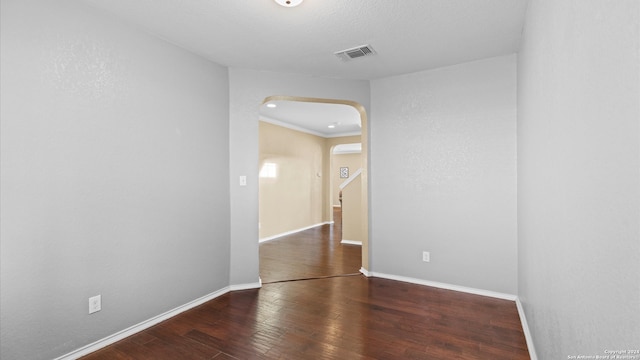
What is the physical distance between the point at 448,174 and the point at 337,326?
2.04 meters

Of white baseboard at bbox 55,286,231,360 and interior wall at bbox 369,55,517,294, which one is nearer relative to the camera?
white baseboard at bbox 55,286,231,360

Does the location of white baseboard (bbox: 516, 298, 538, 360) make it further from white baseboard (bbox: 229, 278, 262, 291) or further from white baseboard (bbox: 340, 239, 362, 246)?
white baseboard (bbox: 340, 239, 362, 246)

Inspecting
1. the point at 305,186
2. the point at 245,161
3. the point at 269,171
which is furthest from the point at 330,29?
the point at 305,186

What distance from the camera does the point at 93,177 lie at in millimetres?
2123

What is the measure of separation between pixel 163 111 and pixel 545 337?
10.5 ft

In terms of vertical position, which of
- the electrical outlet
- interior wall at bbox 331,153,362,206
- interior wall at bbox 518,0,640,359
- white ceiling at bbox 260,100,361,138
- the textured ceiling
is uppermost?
white ceiling at bbox 260,100,361,138

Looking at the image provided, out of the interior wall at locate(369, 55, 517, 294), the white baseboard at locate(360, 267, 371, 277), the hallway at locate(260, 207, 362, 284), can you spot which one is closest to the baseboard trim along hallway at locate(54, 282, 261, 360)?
the hallway at locate(260, 207, 362, 284)

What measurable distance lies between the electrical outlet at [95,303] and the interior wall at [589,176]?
2.80 meters

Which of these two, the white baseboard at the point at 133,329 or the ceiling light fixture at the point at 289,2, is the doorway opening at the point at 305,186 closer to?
the white baseboard at the point at 133,329

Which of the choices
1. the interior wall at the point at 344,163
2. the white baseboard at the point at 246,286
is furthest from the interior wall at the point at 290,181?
the interior wall at the point at 344,163

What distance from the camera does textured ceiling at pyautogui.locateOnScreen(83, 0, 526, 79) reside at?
2.13 m

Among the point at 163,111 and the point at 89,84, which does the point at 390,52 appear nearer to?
the point at 163,111

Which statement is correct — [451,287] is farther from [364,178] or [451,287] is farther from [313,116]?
[313,116]

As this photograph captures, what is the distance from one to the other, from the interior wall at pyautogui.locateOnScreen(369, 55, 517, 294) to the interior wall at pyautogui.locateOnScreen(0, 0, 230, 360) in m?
2.14
